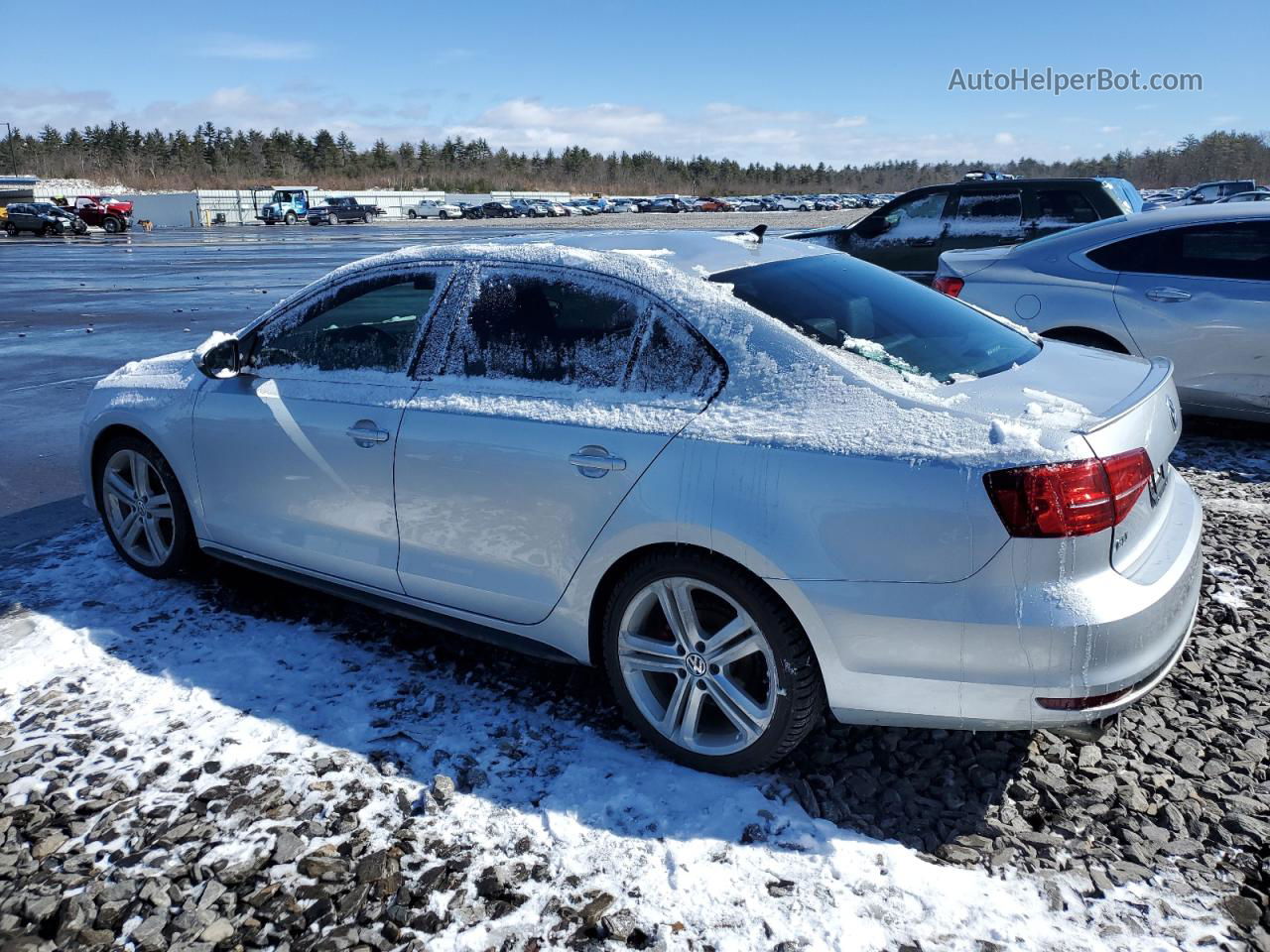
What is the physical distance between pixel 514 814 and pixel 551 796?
0.13m

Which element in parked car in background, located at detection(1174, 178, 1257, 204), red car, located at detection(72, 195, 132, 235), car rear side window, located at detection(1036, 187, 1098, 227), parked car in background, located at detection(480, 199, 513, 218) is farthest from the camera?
parked car in background, located at detection(480, 199, 513, 218)

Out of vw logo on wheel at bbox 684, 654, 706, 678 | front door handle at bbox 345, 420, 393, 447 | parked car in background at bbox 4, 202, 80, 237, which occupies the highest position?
parked car in background at bbox 4, 202, 80, 237

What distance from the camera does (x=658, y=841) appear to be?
2.71m

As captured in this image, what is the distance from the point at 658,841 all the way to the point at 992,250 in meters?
6.02

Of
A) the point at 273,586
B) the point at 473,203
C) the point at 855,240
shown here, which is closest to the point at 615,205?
the point at 473,203

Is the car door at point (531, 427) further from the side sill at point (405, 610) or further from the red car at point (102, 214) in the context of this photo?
the red car at point (102, 214)

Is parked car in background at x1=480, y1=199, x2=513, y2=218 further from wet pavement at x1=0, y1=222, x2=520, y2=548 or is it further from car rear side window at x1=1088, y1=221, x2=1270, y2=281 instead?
car rear side window at x1=1088, y1=221, x2=1270, y2=281

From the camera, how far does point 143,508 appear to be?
4.55 meters

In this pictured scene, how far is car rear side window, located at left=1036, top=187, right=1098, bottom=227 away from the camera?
1112 centimetres

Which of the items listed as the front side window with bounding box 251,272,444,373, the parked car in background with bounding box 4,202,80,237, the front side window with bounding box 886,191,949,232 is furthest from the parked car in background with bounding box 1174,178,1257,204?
the parked car in background with bounding box 4,202,80,237

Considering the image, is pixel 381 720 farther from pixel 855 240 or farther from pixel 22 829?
pixel 855 240

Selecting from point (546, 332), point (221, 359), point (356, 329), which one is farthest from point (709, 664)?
point (221, 359)

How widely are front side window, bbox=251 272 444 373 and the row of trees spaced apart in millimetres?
105739

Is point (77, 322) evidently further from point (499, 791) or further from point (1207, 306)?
point (1207, 306)
